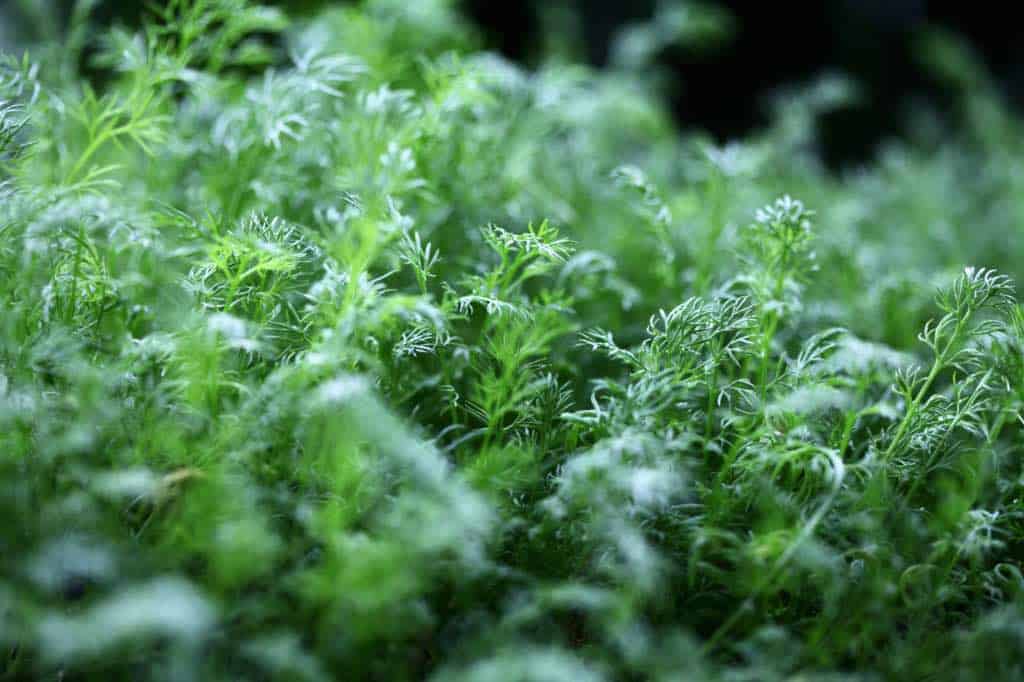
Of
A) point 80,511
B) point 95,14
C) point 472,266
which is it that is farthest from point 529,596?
point 95,14

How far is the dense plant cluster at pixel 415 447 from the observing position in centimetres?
91

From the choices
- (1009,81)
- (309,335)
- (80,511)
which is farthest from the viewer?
(1009,81)

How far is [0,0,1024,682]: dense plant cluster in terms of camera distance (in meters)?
0.91

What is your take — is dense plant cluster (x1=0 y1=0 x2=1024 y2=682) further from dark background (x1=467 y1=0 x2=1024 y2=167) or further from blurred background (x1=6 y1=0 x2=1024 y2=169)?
dark background (x1=467 y1=0 x2=1024 y2=167)

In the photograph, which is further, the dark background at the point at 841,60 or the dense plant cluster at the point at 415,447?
the dark background at the point at 841,60

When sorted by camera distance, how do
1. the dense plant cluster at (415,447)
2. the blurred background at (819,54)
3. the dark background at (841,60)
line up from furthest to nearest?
the dark background at (841,60), the blurred background at (819,54), the dense plant cluster at (415,447)

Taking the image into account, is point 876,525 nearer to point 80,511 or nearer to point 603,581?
point 603,581

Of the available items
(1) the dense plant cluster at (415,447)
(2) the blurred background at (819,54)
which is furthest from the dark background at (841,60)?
(1) the dense plant cluster at (415,447)

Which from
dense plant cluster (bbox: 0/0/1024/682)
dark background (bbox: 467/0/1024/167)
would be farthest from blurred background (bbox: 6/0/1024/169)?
dense plant cluster (bbox: 0/0/1024/682)

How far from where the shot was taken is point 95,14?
96.3 inches

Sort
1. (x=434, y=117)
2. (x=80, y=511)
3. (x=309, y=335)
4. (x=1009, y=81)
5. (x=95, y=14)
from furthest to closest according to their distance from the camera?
(x=1009, y=81)
(x=95, y=14)
(x=434, y=117)
(x=309, y=335)
(x=80, y=511)

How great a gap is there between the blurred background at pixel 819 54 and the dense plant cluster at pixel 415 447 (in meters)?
2.08

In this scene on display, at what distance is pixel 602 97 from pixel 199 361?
1.73 m

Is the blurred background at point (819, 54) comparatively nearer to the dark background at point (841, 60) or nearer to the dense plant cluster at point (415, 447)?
the dark background at point (841, 60)
